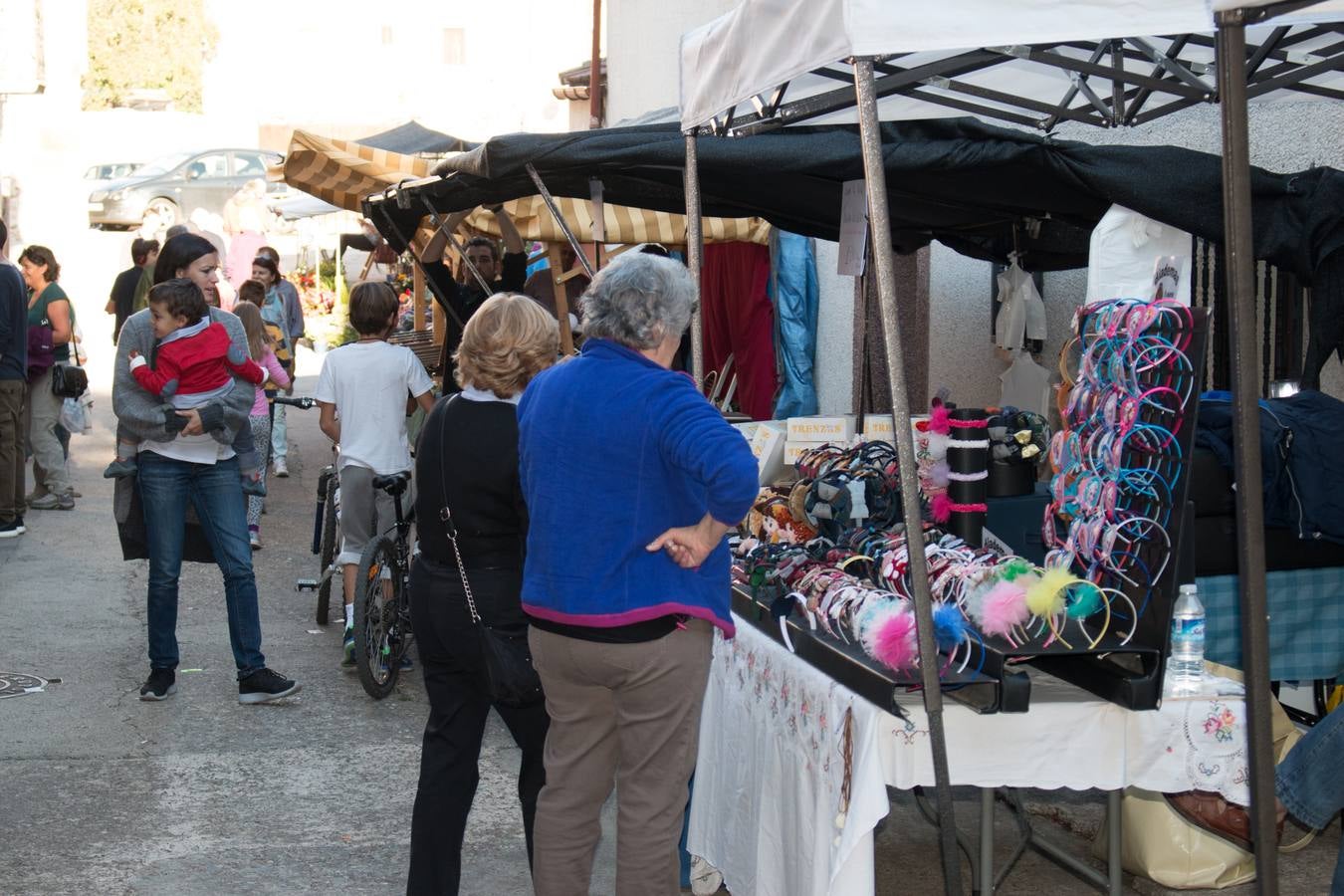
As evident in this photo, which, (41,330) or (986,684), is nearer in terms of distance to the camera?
(986,684)

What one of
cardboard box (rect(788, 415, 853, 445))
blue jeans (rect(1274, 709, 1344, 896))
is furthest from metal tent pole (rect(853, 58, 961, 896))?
cardboard box (rect(788, 415, 853, 445))

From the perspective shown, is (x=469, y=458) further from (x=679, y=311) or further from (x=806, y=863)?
(x=806, y=863)

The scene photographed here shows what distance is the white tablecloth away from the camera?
3518mm

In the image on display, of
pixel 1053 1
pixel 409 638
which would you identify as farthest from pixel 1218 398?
pixel 409 638

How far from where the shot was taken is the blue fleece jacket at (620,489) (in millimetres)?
3391

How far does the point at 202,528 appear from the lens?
6539mm

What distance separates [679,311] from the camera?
3.52m

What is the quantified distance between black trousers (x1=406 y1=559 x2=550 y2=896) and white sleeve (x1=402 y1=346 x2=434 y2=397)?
3061 mm

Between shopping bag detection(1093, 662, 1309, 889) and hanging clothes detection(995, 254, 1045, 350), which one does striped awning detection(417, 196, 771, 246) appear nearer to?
hanging clothes detection(995, 254, 1045, 350)

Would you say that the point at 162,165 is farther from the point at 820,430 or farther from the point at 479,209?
the point at 820,430

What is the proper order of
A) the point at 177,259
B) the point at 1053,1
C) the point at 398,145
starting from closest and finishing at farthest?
the point at 1053,1 < the point at 177,259 < the point at 398,145

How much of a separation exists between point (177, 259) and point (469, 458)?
3.15 meters

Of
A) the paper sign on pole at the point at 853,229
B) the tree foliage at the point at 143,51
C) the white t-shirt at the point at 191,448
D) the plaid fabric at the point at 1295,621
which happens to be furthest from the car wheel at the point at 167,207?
the tree foliage at the point at 143,51

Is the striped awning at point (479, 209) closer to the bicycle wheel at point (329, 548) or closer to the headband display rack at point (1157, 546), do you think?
the bicycle wheel at point (329, 548)
